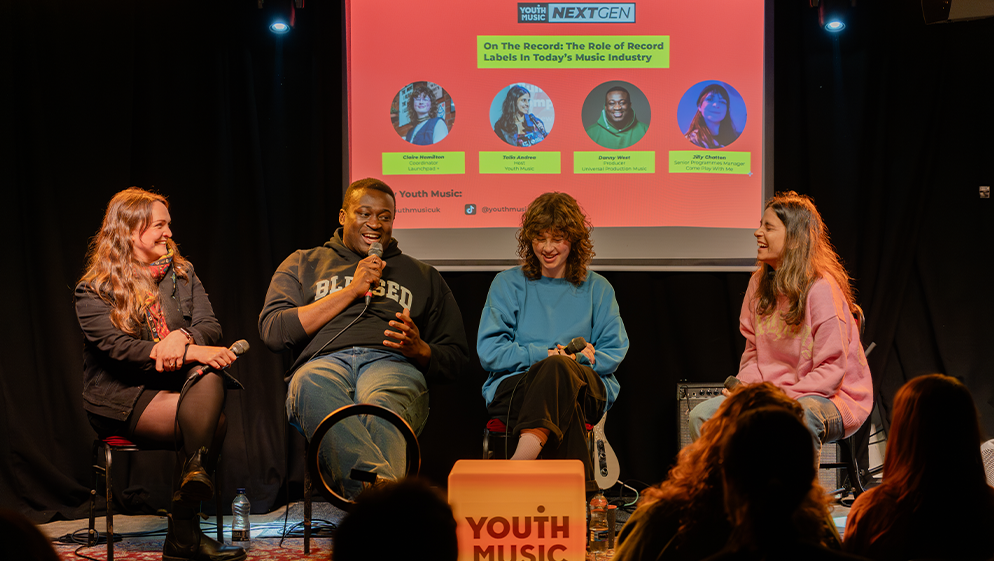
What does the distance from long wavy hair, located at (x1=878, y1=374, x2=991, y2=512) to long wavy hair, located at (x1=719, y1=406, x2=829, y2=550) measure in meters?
0.58

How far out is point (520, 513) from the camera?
5.27 ft

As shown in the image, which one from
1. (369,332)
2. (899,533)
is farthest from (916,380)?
(369,332)

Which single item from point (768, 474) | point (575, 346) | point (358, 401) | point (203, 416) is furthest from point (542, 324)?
point (768, 474)

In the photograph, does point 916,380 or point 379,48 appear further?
point 379,48

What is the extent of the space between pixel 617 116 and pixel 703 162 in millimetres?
473

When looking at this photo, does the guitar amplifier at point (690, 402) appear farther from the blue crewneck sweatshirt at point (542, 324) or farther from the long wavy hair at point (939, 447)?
the long wavy hair at point (939, 447)

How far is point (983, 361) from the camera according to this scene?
3682mm

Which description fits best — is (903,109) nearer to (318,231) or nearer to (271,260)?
(318,231)

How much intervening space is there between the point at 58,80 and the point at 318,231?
137 cm

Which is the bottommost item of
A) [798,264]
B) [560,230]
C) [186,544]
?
[186,544]

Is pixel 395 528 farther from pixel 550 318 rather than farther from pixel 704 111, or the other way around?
pixel 704 111

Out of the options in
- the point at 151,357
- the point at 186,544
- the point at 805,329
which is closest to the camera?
the point at 186,544

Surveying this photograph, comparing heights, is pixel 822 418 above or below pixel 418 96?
below

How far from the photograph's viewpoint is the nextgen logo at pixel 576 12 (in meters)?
3.57
